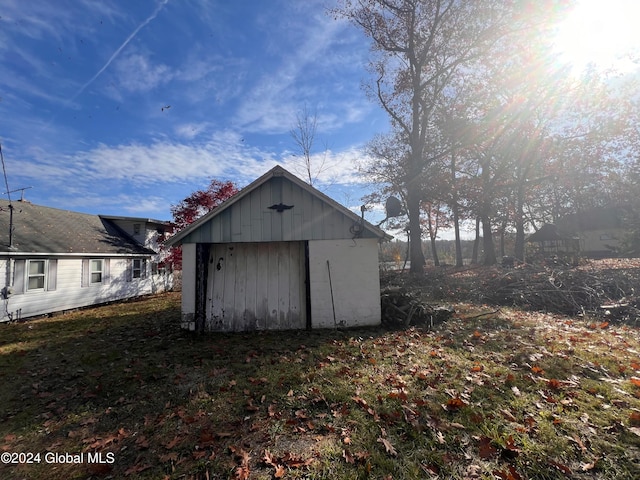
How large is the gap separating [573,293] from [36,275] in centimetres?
2200

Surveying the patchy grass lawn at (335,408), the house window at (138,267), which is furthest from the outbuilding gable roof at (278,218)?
the house window at (138,267)

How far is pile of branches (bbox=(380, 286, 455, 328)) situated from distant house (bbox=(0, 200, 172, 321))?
49.0 ft

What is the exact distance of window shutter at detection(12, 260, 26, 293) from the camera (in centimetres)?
1221

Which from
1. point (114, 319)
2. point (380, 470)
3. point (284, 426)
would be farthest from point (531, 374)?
point (114, 319)

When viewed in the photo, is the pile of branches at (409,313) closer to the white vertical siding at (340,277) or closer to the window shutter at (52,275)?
the white vertical siding at (340,277)

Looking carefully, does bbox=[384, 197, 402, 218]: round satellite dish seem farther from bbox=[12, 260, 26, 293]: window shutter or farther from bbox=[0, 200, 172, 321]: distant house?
bbox=[12, 260, 26, 293]: window shutter

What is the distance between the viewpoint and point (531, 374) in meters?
5.07

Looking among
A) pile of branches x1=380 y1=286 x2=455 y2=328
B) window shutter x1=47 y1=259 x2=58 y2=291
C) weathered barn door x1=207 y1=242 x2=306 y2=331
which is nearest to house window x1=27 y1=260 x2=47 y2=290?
window shutter x1=47 y1=259 x2=58 y2=291

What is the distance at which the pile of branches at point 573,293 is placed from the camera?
943 centimetres

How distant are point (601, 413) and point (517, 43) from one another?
A: 20266 mm

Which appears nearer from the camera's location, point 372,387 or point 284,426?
point 284,426

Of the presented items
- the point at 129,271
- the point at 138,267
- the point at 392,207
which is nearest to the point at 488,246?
the point at 392,207

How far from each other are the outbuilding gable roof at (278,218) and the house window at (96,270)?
10803mm

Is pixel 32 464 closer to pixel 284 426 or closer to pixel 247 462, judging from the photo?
pixel 247 462
